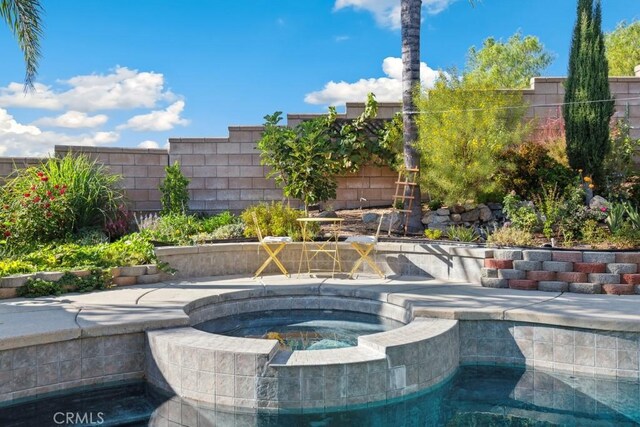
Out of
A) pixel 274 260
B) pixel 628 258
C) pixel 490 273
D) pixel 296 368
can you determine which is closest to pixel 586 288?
pixel 628 258

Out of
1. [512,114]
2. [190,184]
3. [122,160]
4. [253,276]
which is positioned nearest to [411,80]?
[512,114]

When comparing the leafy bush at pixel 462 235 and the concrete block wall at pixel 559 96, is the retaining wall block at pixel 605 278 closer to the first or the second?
the leafy bush at pixel 462 235

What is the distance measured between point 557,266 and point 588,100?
161 inches

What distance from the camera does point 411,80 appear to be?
867cm

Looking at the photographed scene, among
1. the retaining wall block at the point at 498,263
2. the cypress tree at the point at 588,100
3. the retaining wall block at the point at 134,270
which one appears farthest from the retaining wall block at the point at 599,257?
the retaining wall block at the point at 134,270

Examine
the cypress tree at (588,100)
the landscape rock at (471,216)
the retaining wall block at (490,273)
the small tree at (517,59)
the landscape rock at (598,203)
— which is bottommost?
the retaining wall block at (490,273)

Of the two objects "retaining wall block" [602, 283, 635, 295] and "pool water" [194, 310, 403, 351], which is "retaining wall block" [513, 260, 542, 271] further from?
"pool water" [194, 310, 403, 351]

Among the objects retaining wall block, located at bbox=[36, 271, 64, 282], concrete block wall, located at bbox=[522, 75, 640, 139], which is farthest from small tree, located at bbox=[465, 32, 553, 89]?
retaining wall block, located at bbox=[36, 271, 64, 282]

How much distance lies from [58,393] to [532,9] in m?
14.5

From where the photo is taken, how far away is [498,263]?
260 inches

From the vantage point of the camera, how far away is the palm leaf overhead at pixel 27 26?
8.81 meters

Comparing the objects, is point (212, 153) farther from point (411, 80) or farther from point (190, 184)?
point (411, 80)

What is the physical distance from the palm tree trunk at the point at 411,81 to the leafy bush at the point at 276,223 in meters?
1.76

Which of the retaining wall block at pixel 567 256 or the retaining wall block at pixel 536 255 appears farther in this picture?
the retaining wall block at pixel 536 255
